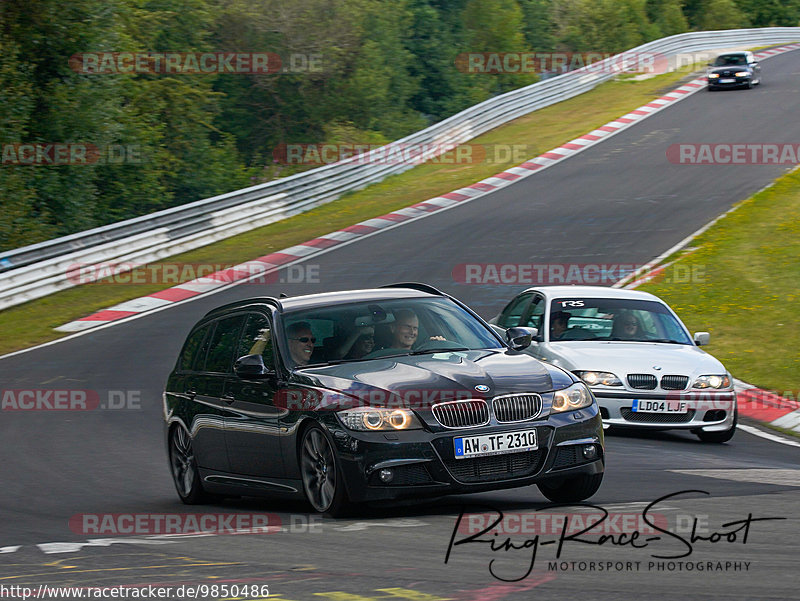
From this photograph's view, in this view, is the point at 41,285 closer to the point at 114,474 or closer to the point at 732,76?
the point at 114,474

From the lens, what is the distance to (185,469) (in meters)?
9.30

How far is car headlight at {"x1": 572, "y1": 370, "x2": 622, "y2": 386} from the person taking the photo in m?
11.9

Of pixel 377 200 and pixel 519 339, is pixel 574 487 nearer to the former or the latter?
pixel 519 339

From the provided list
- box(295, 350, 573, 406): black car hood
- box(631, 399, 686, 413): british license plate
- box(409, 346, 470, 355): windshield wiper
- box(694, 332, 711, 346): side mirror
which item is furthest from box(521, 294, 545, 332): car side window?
box(295, 350, 573, 406): black car hood

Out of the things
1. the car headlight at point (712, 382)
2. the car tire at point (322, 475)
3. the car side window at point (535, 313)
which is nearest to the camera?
the car tire at point (322, 475)

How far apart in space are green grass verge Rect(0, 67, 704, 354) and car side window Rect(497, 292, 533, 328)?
8396 millimetres

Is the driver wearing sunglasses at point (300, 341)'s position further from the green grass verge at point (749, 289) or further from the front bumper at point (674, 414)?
the green grass verge at point (749, 289)

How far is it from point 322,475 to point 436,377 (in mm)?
911

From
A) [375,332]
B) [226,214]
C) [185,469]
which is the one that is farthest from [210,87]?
[375,332]

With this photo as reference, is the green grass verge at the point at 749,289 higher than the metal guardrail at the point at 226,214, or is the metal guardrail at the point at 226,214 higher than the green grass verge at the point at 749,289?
the metal guardrail at the point at 226,214

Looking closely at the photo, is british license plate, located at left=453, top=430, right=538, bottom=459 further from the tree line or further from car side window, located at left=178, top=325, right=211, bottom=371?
the tree line

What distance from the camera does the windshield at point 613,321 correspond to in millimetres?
13016

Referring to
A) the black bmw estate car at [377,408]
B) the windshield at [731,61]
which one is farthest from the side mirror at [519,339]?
the windshield at [731,61]

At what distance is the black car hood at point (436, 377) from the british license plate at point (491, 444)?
0.25m
